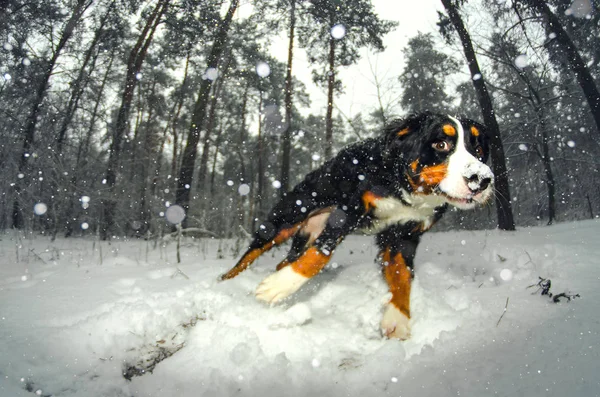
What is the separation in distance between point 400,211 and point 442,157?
54 centimetres

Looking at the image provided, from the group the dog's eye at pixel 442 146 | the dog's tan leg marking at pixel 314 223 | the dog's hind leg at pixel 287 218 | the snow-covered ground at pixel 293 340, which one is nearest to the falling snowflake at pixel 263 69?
the dog's hind leg at pixel 287 218

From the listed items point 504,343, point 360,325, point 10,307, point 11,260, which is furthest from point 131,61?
point 504,343

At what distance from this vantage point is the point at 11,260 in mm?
4258

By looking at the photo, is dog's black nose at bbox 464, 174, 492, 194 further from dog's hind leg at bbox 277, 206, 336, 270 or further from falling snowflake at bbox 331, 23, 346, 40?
falling snowflake at bbox 331, 23, 346, 40

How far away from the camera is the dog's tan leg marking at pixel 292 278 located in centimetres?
235

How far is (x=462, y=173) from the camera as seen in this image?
2.23 meters

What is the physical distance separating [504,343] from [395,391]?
676 millimetres

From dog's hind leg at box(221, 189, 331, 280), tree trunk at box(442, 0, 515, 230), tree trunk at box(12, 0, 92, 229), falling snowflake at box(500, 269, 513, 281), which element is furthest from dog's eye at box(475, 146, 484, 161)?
tree trunk at box(12, 0, 92, 229)

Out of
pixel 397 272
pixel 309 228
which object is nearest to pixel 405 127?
pixel 397 272

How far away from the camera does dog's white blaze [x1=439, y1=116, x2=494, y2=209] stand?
85.9 inches

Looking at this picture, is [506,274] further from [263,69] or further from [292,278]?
[263,69]

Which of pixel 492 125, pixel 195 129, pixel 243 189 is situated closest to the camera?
pixel 492 125

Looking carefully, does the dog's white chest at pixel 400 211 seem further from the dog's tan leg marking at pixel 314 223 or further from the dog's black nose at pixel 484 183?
the dog's tan leg marking at pixel 314 223

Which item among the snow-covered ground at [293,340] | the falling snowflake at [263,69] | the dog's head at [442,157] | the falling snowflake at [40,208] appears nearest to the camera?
the snow-covered ground at [293,340]
